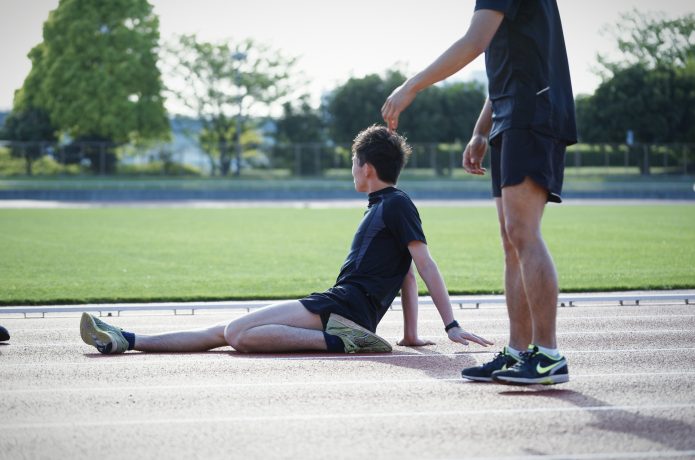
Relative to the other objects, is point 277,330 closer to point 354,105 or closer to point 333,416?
point 333,416

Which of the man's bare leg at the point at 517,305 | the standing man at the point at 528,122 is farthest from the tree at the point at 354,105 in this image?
the standing man at the point at 528,122

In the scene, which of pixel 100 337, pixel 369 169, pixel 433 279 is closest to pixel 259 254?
pixel 100 337

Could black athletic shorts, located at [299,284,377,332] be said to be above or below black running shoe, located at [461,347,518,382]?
above

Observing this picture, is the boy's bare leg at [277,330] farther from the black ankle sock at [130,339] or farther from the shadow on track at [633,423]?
the shadow on track at [633,423]

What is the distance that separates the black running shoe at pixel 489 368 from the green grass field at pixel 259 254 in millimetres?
5449

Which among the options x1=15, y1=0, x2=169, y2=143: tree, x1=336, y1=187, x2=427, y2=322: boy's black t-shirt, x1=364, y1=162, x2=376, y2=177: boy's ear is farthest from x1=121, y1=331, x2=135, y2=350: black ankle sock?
x1=15, y1=0, x2=169, y2=143: tree

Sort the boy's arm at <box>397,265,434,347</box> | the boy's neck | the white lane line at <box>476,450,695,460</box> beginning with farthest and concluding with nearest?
the boy's arm at <box>397,265,434,347</box>
the boy's neck
the white lane line at <box>476,450,695,460</box>

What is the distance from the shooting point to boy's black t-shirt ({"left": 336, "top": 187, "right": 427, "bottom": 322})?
631 cm

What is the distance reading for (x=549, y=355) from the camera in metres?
5.16

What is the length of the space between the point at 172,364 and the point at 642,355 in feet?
10.1

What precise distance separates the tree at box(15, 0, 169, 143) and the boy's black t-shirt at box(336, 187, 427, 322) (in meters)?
59.7

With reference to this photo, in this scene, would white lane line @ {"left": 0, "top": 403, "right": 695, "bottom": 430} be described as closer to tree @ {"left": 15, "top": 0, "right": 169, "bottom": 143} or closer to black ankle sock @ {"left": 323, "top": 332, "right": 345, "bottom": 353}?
black ankle sock @ {"left": 323, "top": 332, "right": 345, "bottom": 353}

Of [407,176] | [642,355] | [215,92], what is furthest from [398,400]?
[215,92]

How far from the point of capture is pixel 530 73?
521 cm
